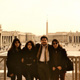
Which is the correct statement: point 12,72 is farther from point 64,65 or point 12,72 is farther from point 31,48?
point 64,65

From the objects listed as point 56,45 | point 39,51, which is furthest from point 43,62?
point 56,45

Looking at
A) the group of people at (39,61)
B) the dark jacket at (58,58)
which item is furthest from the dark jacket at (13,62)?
the dark jacket at (58,58)

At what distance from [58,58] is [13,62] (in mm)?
1286

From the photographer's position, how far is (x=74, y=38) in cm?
10338

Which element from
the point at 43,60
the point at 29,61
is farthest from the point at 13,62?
the point at 43,60

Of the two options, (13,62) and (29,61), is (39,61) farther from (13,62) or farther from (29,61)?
(13,62)

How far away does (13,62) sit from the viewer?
161 inches

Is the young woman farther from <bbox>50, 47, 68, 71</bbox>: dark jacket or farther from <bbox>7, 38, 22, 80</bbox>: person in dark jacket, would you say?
<bbox>7, 38, 22, 80</bbox>: person in dark jacket

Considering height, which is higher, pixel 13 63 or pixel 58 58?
pixel 58 58

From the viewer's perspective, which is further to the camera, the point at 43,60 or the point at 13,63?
the point at 13,63

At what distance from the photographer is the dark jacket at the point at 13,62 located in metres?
4.09

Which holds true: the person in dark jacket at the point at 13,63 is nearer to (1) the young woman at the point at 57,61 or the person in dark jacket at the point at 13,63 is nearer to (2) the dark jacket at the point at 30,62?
(2) the dark jacket at the point at 30,62

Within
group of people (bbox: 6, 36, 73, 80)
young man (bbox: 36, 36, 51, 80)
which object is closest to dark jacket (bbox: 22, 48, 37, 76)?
group of people (bbox: 6, 36, 73, 80)

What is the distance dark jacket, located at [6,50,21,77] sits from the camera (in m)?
4.09
